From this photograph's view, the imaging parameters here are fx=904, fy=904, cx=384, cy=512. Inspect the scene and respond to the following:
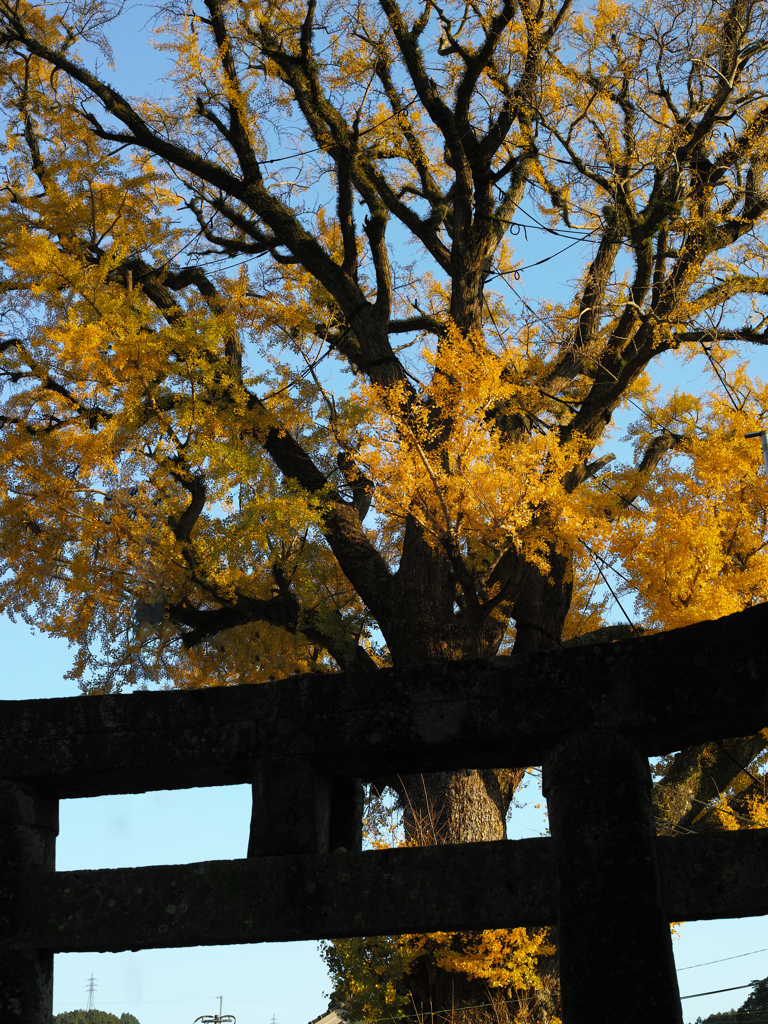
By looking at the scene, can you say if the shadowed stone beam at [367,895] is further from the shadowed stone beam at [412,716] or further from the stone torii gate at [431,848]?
the shadowed stone beam at [412,716]

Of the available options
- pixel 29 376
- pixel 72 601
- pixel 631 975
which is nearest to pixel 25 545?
pixel 72 601

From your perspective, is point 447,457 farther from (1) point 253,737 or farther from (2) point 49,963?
(2) point 49,963

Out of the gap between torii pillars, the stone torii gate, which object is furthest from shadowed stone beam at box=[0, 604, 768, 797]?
the gap between torii pillars

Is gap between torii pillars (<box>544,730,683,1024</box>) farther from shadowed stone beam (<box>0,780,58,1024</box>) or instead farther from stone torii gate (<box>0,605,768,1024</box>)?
shadowed stone beam (<box>0,780,58,1024</box>)

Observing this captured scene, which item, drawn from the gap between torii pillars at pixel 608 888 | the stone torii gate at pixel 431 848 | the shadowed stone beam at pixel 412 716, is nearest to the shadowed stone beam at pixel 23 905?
the stone torii gate at pixel 431 848

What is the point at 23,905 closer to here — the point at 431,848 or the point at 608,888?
the point at 431,848

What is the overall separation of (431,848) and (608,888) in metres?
0.70

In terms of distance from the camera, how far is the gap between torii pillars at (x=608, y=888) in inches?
129

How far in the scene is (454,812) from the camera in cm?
911

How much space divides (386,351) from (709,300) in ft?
13.0

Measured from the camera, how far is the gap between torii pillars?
3271 mm

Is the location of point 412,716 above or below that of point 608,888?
above

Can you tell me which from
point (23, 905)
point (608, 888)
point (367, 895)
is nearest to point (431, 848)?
point (367, 895)

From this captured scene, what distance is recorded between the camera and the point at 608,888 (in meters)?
3.42
